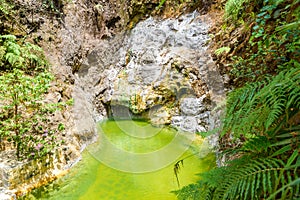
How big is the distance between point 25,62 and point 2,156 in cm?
178

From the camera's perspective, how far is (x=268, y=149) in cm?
76

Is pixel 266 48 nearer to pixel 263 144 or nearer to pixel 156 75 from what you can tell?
pixel 263 144

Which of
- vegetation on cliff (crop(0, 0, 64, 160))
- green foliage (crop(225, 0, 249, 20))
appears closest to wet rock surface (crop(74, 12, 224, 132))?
green foliage (crop(225, 0, 249, 20))

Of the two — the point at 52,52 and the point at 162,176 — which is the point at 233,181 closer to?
the point at 162,176

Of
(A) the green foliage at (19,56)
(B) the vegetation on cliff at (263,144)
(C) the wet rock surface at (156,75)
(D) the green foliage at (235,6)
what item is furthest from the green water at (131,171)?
(D) the green foliage at (235,6)

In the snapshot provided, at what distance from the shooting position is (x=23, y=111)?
3.03m

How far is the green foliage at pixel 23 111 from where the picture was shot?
2636mm

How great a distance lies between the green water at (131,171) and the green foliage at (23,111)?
22.9 inches

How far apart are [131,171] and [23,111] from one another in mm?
1836

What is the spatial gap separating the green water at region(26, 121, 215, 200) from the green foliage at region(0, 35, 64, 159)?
1.91 ft

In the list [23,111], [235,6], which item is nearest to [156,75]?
[235,6]

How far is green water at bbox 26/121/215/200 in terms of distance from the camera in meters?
2.51

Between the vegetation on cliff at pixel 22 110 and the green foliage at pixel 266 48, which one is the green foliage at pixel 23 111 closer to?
the vegetation on cliff at pixel 22 110

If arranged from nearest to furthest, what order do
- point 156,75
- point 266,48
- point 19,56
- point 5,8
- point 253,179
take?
1. point 253,179
2. point 266,48
3. point 19,56
4. point 5,8
5. point 156,75
